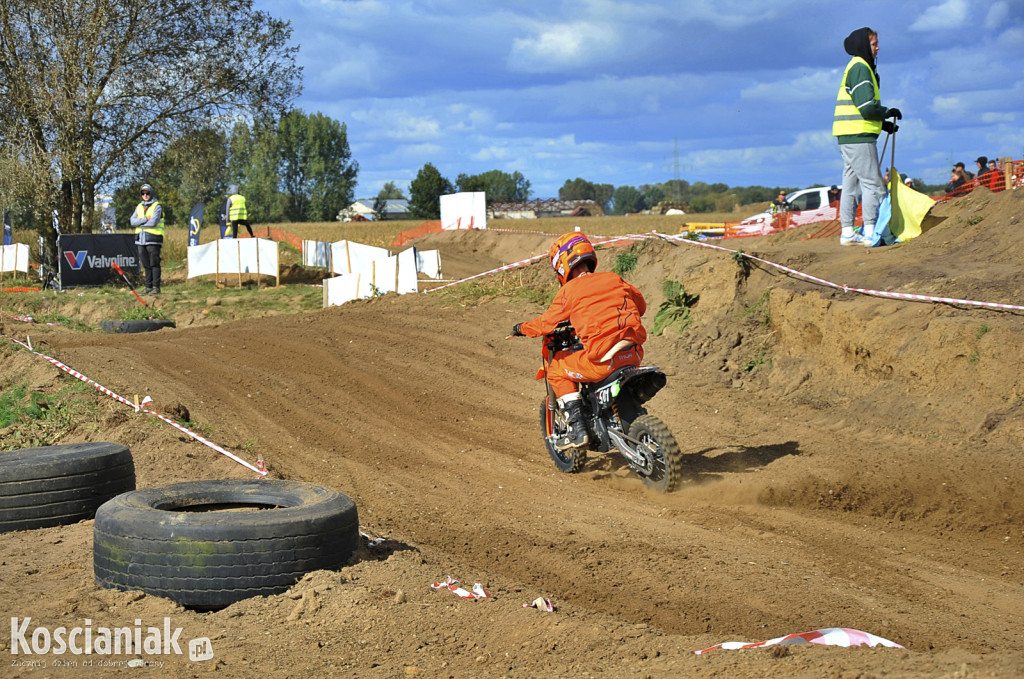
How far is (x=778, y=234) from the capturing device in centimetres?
1636

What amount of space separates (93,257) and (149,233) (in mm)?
3221

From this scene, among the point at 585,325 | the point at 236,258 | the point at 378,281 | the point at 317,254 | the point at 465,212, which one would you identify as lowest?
the point at 585,325

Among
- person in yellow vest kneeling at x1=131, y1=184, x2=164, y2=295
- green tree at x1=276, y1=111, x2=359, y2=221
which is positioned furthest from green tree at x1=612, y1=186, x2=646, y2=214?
person in yellow vest kneeling at x1=131, y1=184, x2=164, y2=295

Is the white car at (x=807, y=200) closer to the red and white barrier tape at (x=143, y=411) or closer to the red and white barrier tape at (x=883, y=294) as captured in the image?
the red and white barrier tape at (x=883, y=294)

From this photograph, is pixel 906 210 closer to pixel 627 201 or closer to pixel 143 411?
pixel 143 411

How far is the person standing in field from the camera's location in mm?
11125

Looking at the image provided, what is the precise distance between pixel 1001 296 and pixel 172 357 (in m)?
9.44

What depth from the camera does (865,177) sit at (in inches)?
450

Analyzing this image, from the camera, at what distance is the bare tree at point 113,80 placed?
24.7 m

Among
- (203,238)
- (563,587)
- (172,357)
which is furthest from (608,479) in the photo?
(203,238)

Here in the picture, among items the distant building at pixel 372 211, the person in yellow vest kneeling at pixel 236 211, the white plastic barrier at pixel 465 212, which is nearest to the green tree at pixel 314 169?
the distant building at pixel 372 211

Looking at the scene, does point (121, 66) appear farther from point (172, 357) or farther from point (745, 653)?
point (745, 653)

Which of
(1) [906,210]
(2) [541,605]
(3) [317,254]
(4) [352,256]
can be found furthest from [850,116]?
(3) [317,254]

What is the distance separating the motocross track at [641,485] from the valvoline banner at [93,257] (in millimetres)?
7940
